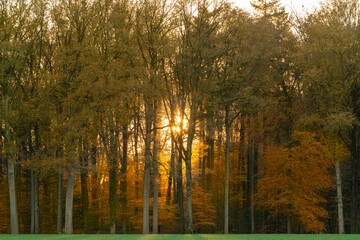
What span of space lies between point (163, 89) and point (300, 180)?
40.0 feet

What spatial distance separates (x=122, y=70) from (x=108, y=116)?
2884 millimetres

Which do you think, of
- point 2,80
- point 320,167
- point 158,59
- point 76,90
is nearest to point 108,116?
point 76,90

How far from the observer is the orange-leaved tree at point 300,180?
98.1 ft

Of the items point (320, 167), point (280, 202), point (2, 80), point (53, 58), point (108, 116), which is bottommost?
point (280, 202)

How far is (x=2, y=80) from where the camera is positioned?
2444 cm

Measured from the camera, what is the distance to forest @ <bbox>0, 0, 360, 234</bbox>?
24844 mm

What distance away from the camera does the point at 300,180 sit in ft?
101

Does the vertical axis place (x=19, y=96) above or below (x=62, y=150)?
above

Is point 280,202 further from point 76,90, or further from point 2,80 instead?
point 2,80

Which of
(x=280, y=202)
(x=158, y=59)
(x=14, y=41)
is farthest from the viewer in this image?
(x=280, y=202)

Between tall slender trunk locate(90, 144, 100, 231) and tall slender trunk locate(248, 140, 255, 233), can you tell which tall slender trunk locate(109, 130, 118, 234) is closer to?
tall slender trunk locate(90, 144, 100, 231)

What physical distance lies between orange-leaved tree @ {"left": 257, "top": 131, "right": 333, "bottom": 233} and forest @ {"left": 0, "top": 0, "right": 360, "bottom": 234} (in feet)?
0.31

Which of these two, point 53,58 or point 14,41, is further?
point 53,58

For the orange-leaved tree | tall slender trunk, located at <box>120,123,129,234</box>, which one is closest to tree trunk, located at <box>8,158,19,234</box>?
tall slender trunk, located at <box>120,123,129,234</box>
